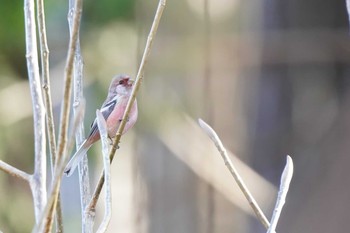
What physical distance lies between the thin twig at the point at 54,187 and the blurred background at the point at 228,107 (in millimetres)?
2369

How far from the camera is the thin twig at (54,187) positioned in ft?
2.51

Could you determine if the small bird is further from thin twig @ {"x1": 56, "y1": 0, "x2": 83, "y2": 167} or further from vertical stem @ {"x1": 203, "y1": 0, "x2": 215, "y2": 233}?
vertical stem @ {"x1": 203, "y1": 0, "x2": 215, "y2": 233}

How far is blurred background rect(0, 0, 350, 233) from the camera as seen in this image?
3.31m

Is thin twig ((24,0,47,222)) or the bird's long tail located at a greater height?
thin twig ((24,0,47,222))

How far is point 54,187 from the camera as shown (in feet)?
2.68

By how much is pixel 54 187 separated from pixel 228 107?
2.59 metres

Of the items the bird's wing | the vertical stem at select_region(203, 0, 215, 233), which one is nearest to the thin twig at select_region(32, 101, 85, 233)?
the bird's wing

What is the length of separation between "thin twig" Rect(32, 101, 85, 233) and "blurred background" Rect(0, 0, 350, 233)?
2.37m

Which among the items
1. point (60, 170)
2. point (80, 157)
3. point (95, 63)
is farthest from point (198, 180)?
point (60, 170)

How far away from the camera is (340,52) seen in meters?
3.31

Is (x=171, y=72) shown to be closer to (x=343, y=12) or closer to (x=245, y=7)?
(x=245, y=7)

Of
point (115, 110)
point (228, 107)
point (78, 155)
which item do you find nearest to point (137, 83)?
point (78, 155)

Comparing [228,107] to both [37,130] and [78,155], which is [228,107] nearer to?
[78,155]

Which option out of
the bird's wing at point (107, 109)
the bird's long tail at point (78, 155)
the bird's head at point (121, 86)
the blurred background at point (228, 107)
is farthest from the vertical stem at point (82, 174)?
the blurred background at point (228, 107)
